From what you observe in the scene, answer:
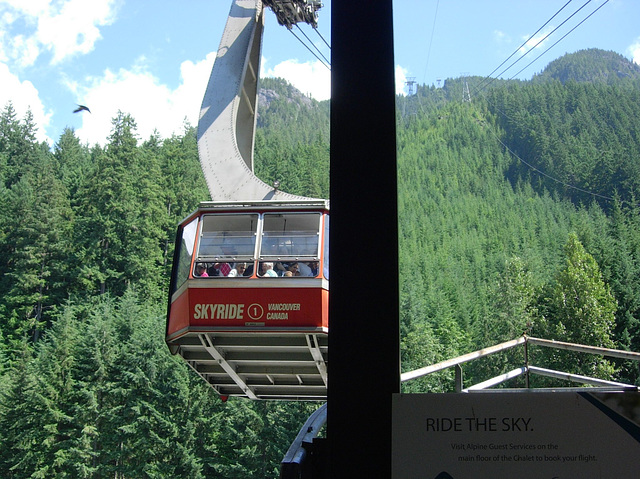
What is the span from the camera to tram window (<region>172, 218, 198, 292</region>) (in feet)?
32.5

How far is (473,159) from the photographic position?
117 metres

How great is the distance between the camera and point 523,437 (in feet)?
9.00

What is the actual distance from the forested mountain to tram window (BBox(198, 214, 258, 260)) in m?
14.3

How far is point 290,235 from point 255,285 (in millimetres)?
836

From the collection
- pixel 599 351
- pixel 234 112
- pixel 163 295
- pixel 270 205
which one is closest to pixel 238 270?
pixel 270 205

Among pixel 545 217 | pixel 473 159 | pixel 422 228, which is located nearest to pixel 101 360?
pixel 422 228

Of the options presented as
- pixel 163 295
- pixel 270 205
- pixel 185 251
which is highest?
pixel 163 295

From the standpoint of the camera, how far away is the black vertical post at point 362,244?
2951 mm

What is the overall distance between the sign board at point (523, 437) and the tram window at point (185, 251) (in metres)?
7.24

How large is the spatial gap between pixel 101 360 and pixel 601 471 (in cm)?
3630

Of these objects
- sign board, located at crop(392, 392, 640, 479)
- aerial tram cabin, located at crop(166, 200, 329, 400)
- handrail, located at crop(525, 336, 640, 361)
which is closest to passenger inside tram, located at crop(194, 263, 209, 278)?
aerial tram cabin, located at crop(166, 200, 329, 400)

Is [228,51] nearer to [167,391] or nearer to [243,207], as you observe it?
[243,207]

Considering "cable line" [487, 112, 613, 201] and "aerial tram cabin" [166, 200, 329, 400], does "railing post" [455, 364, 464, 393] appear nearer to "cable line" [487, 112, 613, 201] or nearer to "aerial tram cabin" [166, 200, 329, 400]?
"aerial tram cabin" [166, 200, 329, 400]

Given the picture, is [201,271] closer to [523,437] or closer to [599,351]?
[599,351]
